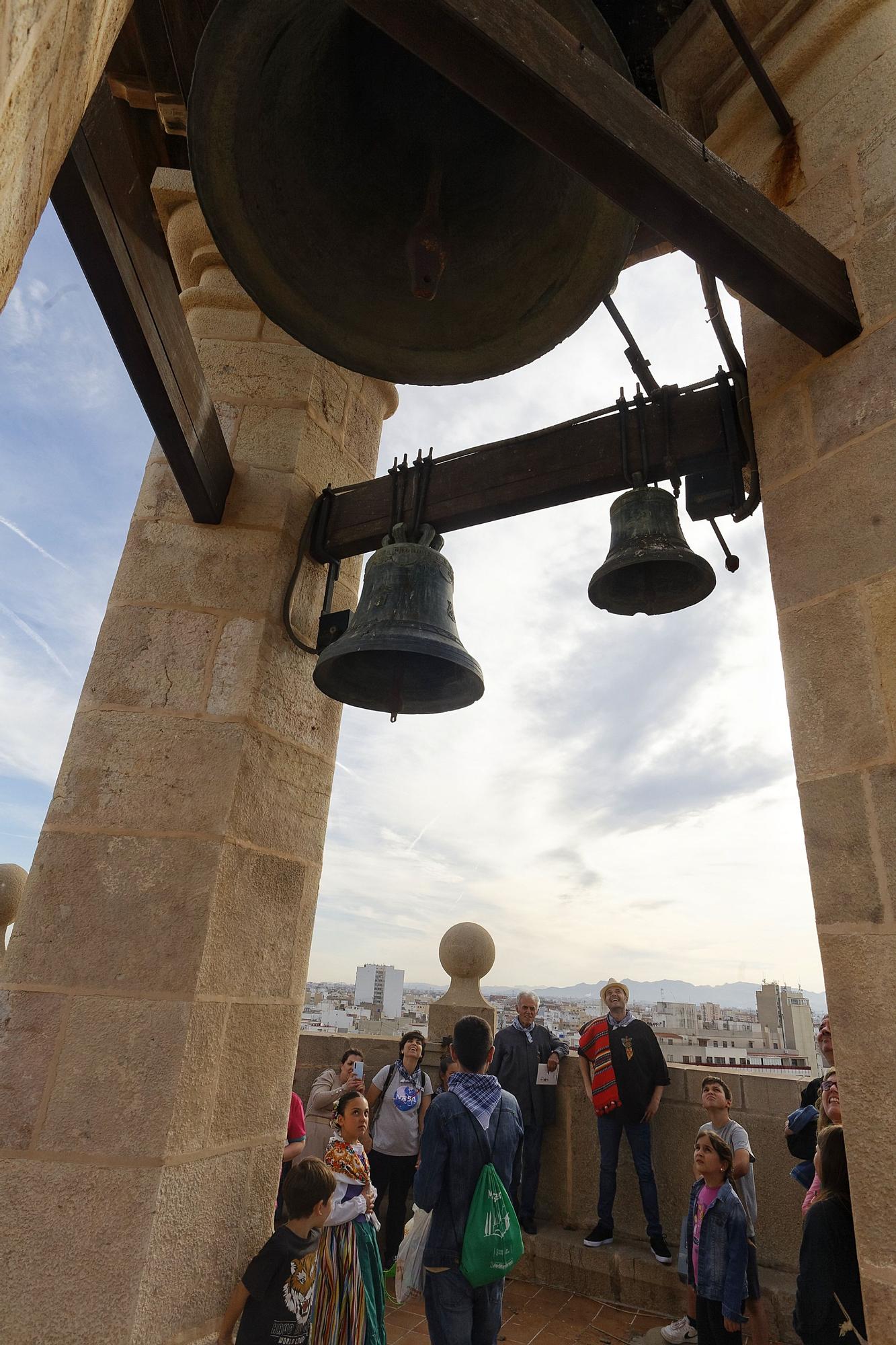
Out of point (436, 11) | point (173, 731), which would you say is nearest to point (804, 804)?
point (436, 11)

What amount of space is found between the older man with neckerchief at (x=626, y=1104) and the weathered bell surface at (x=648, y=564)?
2.84m

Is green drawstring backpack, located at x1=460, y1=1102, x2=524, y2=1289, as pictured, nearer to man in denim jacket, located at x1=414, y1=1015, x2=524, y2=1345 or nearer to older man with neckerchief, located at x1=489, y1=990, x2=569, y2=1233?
man in denim jacket, located at x1=414, y1=1015, x2=524, y2=1345

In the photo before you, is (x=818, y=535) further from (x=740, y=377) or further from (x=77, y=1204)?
(x=77, y=1204)

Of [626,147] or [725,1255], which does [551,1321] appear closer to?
[725,1255]

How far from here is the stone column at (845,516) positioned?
52.5 inches

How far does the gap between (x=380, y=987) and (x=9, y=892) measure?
44.9 m

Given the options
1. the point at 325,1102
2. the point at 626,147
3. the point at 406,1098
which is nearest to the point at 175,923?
the point at 626,147

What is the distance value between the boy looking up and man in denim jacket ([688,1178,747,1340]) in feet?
0.32

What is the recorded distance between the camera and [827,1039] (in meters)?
2.90

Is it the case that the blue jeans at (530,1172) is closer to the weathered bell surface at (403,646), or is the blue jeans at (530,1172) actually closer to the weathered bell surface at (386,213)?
the weathered bell surface at (403,646)

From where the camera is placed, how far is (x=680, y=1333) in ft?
11.3

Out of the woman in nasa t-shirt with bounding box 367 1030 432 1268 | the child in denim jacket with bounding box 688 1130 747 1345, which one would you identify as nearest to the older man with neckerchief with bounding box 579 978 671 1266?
the child in denim jacket with bounding box 688 1130 747 1345

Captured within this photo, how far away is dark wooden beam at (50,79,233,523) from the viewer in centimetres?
170

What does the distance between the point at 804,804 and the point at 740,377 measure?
3.88ft
